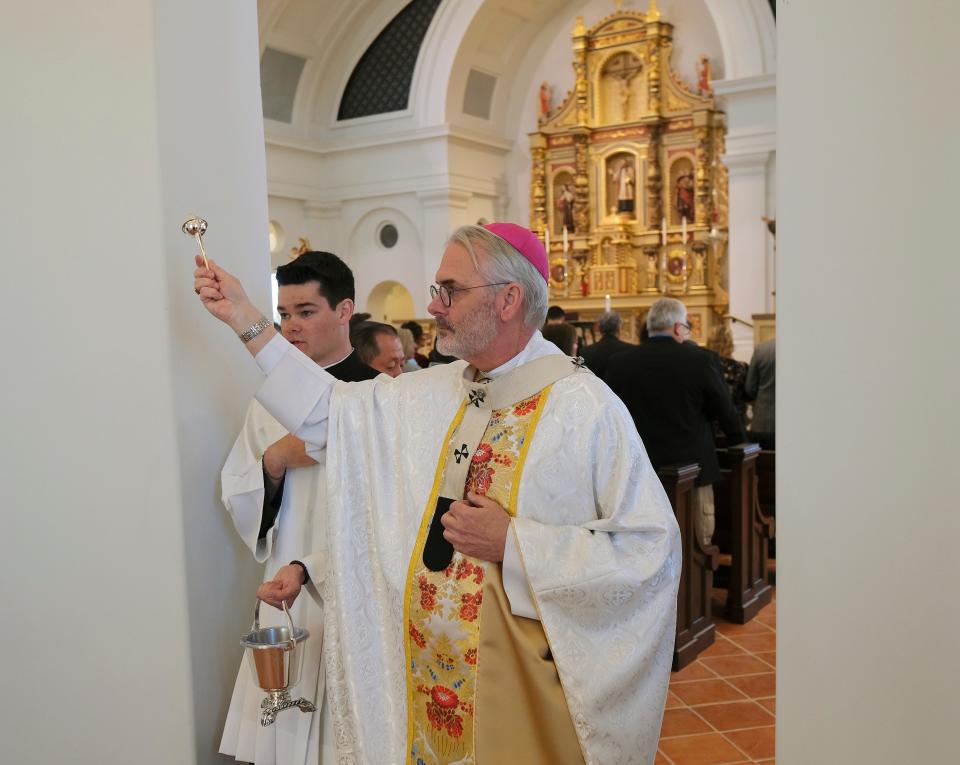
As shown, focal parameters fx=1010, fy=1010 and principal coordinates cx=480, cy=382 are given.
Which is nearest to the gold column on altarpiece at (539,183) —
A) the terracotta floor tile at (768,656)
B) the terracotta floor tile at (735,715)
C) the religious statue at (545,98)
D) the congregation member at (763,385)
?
the religious statue at (545,98)

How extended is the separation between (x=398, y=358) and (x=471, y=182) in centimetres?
1246

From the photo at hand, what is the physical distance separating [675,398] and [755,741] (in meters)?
1.96

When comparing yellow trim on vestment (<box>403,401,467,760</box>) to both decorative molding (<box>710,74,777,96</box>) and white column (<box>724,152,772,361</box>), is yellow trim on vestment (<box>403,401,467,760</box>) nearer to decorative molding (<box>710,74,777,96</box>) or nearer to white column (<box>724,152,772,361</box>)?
white column (<box>724,152,772,361</box>)

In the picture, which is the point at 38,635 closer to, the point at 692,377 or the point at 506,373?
the point at 506,373

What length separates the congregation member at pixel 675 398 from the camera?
566cm

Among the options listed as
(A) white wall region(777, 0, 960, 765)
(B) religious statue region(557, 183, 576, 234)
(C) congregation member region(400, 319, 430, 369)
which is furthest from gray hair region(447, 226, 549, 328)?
(B) religious statue region(557, 183, 576, 234)

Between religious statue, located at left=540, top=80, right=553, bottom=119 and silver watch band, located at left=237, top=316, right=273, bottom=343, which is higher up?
religious statue, located at left=540, top=80, right=553, bottom=119

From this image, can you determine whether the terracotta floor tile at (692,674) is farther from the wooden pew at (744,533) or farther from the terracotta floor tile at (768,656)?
the wooden pew at (744,533)

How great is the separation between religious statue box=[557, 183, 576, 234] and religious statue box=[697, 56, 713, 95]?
2.54 m

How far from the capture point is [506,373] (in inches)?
98.4

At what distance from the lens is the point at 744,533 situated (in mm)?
6172

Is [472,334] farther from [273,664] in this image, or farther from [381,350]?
[381,350]

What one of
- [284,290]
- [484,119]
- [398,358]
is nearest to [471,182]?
[484,119]

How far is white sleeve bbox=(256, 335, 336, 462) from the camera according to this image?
7.95 feet
